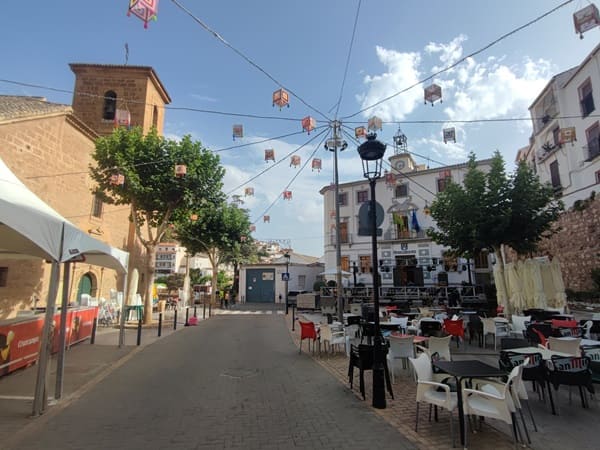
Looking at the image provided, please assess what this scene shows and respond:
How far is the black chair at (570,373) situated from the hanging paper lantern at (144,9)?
312 inches

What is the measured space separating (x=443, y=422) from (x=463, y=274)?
24.9 meters

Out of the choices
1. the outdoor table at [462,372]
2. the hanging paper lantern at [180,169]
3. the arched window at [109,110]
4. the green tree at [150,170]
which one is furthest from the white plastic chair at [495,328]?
the arched window at [109,110]

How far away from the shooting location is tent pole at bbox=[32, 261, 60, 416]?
185 inches

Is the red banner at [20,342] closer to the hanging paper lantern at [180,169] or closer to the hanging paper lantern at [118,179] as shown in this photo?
the hanging paper lantern at [118,179]

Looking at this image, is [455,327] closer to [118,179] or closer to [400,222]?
[118,179]

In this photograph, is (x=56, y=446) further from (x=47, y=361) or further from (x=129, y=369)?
(x=129, y=369)

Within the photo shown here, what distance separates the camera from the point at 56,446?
373cm

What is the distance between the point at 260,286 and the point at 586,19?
30.5 m

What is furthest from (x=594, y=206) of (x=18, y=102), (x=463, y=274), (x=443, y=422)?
(x=18, y=102)

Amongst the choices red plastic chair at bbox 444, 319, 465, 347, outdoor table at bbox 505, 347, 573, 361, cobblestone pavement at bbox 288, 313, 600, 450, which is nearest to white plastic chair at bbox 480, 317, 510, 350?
red plastic chair at bbox 444, 319, 465, 347

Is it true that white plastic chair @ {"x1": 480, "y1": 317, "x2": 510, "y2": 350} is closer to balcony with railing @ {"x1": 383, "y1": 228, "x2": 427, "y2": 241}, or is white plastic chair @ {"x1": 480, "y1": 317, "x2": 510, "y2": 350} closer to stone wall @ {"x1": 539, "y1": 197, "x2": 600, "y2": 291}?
stone wall @ {"x1": 539, "y1": 197, "x2": 600, "y2": 291}

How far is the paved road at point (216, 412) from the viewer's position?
3.84 meters

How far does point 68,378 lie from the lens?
655 cm

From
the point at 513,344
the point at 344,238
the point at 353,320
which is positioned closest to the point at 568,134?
the point at 353,320
